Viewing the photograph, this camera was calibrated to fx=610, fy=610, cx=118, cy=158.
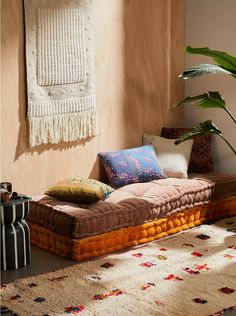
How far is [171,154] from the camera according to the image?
504cm

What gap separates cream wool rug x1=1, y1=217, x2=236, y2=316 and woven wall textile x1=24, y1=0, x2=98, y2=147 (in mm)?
1091

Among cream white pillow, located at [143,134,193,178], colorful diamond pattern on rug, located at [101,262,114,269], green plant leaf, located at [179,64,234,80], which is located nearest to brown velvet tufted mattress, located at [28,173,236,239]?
cream white pillow, located at [143,134,193,178]

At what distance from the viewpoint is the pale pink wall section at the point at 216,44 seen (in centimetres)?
509

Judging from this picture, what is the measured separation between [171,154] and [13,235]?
179 centimetres

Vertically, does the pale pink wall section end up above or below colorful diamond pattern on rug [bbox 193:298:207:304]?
above

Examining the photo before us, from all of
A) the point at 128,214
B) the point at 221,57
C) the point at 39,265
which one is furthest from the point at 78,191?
the point at 221,57

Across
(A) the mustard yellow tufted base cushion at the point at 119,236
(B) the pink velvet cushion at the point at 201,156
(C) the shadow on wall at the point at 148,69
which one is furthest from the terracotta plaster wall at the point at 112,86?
(A) the mustard yellow tufted base cushion at the point at 119,236

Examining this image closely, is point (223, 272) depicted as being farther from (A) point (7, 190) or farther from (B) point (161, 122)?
(B) point (161, 122)

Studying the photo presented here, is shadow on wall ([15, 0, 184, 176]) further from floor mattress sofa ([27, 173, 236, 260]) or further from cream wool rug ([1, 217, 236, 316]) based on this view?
cream wool rug ([1, 217, 236, 316])

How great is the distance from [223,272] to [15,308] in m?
1.27

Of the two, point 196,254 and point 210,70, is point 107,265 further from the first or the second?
point 210,70

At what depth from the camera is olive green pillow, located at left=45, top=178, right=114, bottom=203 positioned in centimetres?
409

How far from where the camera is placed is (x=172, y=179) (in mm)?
4793

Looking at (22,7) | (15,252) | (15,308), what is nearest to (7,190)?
(15,252)
